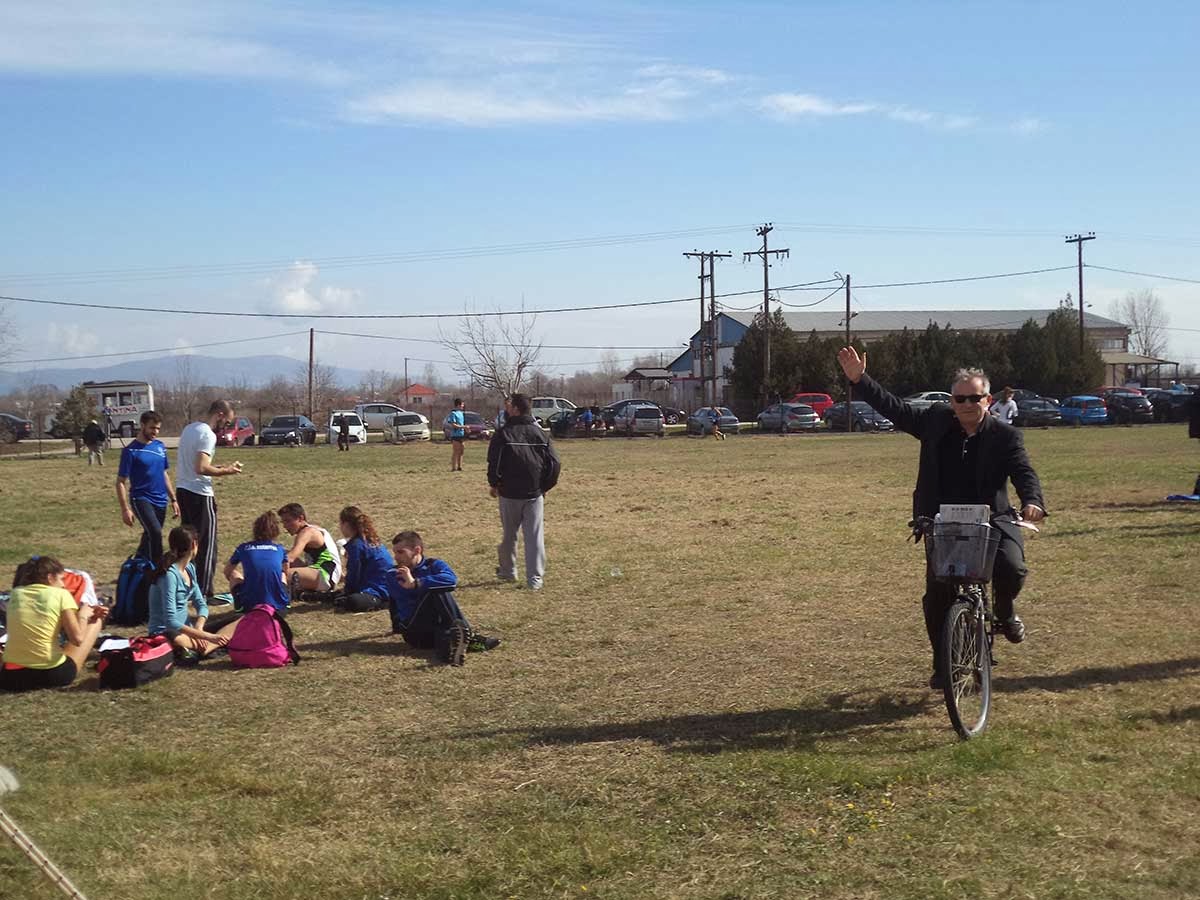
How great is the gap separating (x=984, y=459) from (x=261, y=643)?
202 inches

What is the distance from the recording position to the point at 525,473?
11.5 meters

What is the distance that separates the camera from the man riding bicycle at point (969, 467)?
6.55 meters

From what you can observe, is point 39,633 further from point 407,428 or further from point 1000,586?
point 407,428

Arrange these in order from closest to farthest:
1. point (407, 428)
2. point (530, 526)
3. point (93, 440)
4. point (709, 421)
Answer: point (530, 526) < point (93, 440) < point (407, 428) < point (709, 421)

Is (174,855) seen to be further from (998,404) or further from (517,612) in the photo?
(998,404)

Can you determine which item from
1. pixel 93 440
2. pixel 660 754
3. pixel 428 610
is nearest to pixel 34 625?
pixel 428 610

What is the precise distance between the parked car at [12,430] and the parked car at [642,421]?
2603cm

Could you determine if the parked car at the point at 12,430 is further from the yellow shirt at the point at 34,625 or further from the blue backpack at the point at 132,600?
the yellow shirt at the point at 34,625

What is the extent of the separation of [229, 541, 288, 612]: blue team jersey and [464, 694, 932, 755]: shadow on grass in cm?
336

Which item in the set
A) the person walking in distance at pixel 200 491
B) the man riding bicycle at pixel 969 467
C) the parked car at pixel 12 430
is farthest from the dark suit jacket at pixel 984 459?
the parked car at pixel 12 430

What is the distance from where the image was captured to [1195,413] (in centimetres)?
1484

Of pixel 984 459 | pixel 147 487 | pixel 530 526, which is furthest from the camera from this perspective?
pixel 530 526

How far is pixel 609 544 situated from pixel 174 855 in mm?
10433

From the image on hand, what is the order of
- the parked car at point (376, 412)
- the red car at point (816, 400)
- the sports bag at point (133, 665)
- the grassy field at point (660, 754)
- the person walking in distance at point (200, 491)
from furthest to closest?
the red car at point (816, 400) < the parked car at point (376, 412) < the person walking in distance at point (200, 491) < the sports bag at point (133, 665) < the grassy field at point (660, 754)
